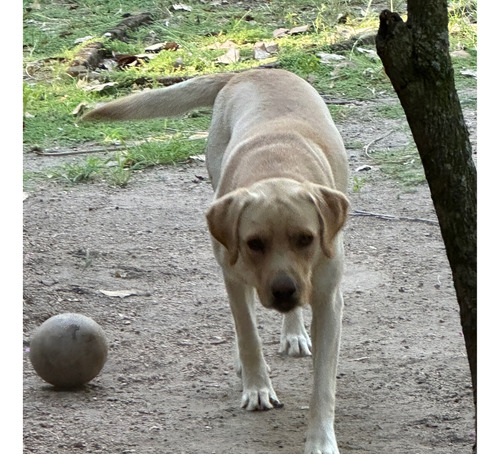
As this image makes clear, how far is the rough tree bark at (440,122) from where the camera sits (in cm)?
309

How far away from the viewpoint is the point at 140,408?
172 inches

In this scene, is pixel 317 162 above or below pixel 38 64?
above

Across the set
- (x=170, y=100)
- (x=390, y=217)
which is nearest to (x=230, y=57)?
(x=390, y=217)

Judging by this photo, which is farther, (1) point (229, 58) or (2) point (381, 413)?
(1) point (229, 58)

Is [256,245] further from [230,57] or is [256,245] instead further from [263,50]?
[263,50]

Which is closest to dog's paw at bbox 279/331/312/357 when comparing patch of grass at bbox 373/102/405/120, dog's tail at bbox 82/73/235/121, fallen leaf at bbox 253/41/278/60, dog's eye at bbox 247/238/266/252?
dog's eye at bbox 247/238/266/252

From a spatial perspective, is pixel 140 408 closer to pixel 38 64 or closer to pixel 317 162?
pixel 317 162

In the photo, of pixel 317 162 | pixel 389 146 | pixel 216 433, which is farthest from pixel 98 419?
pixel 389 146

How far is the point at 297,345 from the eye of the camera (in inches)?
200

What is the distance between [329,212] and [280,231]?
0.26 meters

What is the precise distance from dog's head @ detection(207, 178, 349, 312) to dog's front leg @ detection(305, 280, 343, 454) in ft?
0.85

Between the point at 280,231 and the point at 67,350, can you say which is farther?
the point at 67,350

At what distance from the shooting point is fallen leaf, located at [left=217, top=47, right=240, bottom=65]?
10.5m

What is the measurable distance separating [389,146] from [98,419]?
15.8ft
